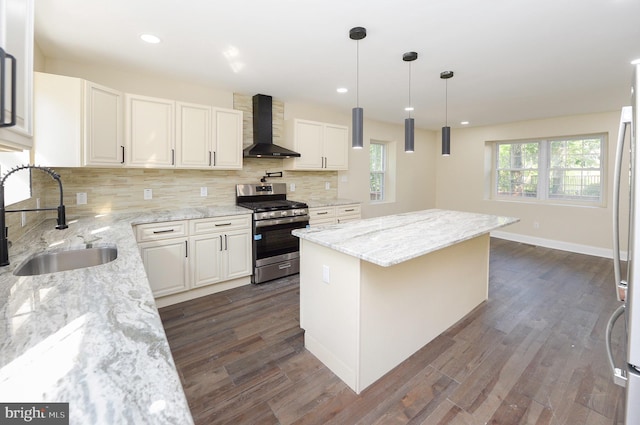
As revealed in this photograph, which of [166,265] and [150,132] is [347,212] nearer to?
[166,265]

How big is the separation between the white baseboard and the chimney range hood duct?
4766mm

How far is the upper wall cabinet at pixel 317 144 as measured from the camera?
4297 mm

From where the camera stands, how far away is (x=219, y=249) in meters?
3.39

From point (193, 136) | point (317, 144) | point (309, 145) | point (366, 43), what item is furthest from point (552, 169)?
point (193, 136)

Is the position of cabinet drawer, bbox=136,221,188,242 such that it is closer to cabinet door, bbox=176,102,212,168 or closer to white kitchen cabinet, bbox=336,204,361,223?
cabinet door, bbox=176,102,212,168

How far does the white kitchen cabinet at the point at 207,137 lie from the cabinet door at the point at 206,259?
85 cm

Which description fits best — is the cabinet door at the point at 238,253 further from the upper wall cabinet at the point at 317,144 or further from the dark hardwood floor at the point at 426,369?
the upper wall cabinet at the point at 317,144

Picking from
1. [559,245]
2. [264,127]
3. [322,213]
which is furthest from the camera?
[559,245]

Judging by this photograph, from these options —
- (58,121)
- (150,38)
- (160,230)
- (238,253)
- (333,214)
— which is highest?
(150,38)

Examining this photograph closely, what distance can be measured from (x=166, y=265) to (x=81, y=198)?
3.65 feet

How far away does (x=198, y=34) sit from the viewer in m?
2.41

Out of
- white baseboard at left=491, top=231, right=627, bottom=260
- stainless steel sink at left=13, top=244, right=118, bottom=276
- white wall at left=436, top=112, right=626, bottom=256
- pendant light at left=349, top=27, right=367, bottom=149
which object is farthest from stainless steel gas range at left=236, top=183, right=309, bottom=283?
white baseboard at left=491, top=231, right=627, bottom=260

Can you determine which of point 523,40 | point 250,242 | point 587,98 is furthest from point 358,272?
point 587,98

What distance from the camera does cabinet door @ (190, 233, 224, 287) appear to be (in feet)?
10.6
